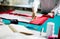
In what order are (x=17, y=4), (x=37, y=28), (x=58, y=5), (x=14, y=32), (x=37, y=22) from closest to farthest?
(x=14, y=32)
(x=37, y=28)
(x=37, y=22)
(x=58, y=5)
(x=17, y=4)

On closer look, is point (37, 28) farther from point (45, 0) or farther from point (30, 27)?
point (45, 0)

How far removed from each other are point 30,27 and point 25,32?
188mm

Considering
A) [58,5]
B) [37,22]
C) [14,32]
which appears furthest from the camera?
[58,5]

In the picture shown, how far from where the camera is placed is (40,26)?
4.65ft

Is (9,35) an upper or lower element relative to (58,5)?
lower

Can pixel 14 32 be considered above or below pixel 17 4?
below

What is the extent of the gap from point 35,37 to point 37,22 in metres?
0.42

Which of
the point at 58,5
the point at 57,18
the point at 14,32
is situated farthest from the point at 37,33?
the point at 58,5

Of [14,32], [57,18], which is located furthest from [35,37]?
[57,18]

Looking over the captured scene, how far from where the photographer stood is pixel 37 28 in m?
1.37

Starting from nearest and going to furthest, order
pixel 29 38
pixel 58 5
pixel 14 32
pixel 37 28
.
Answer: pixel 29 38 < pixel 14 32 < pixel 37 28 < pixel 58 5

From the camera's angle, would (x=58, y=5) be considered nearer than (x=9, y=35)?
No

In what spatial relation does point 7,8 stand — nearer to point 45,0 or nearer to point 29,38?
point 45,0

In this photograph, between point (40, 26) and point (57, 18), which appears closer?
point (40, 26)
